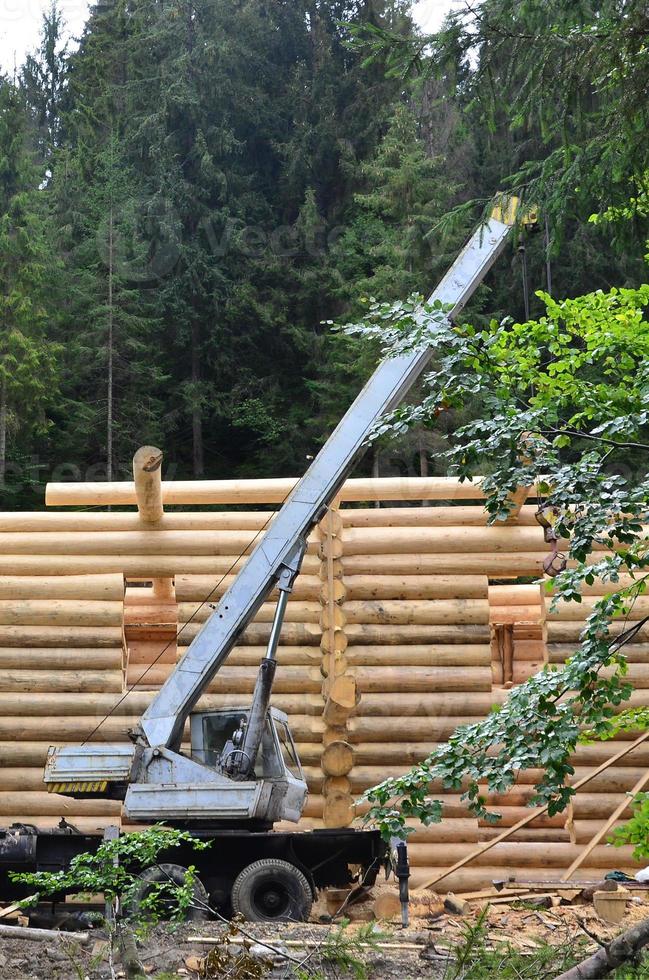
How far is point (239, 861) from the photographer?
11.6 m

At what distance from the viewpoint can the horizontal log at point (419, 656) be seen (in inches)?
612

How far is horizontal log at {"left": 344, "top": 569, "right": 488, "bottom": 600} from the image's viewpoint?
1573cm

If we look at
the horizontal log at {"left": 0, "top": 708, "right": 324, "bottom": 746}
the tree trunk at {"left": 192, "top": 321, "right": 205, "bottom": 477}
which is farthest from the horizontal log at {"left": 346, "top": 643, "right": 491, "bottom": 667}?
the tree trunk at {"left": 192, "top": 321, "right": 205, "bottom": 477}

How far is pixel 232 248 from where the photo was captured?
38.1 meters

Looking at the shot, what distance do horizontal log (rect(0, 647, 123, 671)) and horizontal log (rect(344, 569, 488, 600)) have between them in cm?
329

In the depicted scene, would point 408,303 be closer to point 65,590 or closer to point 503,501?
point 503,501

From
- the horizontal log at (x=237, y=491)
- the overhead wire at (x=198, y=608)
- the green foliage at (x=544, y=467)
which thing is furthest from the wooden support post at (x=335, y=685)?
the green foliage at (x=544, y=467)

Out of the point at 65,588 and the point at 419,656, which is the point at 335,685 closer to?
the point at 419,656

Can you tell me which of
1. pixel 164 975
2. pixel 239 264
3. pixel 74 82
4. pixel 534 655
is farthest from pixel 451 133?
pixel 164 975

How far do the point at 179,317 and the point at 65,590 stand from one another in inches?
892

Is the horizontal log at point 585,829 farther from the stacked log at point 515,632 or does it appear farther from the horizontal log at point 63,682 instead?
the horizontal log at point 63,682

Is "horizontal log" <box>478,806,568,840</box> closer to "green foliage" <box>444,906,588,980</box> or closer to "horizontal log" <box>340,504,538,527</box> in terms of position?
"horizontal log" <box>340,504,538,527</box>

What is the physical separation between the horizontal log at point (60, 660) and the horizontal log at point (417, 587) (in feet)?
10.8

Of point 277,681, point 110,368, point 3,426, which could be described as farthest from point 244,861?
point 110,368
